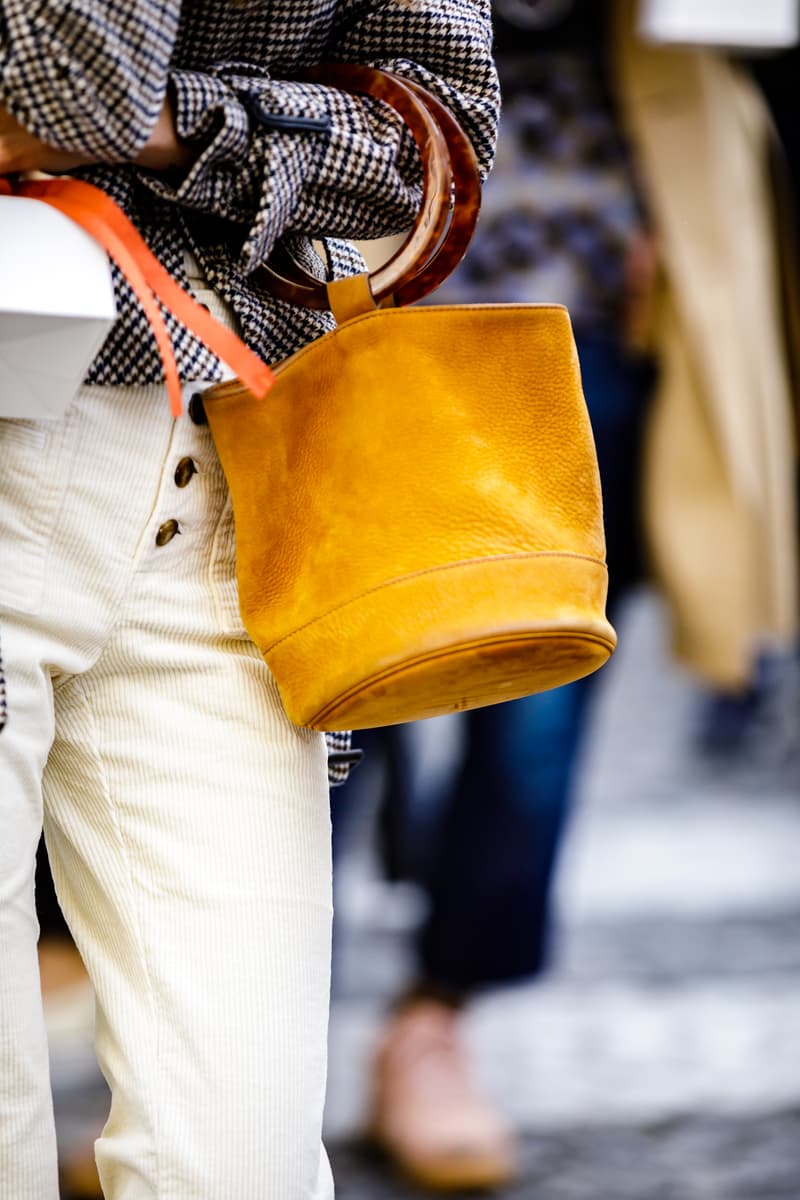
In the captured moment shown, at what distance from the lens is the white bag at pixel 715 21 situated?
76.9 inches

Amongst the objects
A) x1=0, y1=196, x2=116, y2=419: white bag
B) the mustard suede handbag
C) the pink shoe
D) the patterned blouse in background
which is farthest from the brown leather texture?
the pink shoe

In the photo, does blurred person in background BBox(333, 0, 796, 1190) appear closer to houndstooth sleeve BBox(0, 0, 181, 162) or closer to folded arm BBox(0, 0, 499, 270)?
folded arm BBox(0, 0, 499, 270)

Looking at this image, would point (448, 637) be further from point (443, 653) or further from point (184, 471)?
point (184, 471)

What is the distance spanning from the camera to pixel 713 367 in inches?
88.0

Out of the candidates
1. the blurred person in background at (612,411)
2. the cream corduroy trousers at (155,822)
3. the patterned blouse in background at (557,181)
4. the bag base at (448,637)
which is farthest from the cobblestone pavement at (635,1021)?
the bag base at (448,637)

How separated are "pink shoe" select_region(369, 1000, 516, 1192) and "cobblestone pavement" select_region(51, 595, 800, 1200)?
0.13 feet

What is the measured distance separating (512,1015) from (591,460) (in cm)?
176

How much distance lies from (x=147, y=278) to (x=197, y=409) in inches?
4.5

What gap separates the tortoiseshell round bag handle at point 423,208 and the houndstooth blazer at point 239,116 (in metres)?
0.01

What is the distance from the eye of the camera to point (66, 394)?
2.78 ft

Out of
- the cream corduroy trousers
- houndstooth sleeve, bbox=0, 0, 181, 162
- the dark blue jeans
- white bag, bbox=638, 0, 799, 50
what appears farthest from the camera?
the dark blue jeans

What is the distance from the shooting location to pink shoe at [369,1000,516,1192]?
2.01m

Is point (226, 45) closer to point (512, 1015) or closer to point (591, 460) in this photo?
point (591, 460)

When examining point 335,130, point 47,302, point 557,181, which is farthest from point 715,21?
point 47,302
